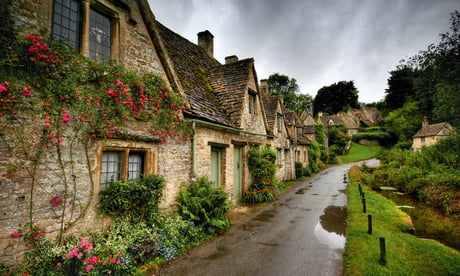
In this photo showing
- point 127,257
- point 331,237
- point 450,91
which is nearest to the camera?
point 127,257

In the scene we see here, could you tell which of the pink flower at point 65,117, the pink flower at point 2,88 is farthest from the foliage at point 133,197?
the pink flower at point 2,88

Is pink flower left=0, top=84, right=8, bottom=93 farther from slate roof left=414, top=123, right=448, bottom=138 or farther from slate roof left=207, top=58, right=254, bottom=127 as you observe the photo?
slate roof left=414, top=123, right=448, bottom=138

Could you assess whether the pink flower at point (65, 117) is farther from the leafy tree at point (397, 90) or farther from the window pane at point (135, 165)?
the leafy tree at point (397, 90)

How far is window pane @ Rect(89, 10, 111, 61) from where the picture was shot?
520cm

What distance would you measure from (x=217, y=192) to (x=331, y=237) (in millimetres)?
3855

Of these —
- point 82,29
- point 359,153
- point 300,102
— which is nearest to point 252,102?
point 82,29

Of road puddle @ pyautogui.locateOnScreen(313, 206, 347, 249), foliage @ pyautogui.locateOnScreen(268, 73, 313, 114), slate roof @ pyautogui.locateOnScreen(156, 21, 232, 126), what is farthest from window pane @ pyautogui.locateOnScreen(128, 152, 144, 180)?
foliage @ pyautogui.locateOnScreen(268, 73, 313, 114)

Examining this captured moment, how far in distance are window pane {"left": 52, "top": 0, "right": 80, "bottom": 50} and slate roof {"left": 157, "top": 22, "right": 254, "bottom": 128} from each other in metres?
3.86

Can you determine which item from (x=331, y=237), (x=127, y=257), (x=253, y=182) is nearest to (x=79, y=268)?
(x=127, y=257)

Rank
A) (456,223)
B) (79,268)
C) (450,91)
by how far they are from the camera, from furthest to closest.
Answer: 1. (450,91)
2. (456,223)
3. (79,268)

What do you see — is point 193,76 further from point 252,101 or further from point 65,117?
point 65,117

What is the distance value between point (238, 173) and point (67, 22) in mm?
8855

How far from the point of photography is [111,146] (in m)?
5.05

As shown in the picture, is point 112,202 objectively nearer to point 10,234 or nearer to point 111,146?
point 111,146
